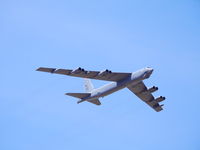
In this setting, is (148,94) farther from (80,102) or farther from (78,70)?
(78,70)

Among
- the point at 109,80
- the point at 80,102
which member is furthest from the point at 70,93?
the point at 109,80

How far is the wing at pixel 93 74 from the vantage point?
2325 inches

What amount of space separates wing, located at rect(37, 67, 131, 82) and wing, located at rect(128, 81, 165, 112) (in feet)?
15.8

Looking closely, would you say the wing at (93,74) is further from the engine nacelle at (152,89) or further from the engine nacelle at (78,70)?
the engine nacelle at (152,89)

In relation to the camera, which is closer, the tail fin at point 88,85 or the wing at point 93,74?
the wing at point 93,74

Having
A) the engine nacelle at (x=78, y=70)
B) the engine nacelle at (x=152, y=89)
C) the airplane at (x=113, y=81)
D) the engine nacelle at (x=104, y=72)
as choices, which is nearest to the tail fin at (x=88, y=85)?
the airplane at (x=113, y=81)

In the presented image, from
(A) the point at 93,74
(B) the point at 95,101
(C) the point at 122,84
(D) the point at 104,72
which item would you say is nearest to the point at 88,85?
(B) the point at 95,101

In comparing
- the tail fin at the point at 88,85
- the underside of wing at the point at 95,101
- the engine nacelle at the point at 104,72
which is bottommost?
the engine nacelle at the point at 104,72

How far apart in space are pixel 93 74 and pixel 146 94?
38.3ft

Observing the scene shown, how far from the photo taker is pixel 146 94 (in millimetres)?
69375

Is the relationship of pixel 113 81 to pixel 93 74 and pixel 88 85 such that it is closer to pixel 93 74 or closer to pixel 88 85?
pixel 93 74

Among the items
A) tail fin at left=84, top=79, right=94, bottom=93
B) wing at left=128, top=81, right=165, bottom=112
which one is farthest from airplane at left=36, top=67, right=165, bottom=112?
tail fin at left=84, top=79, right=94, bottom=93

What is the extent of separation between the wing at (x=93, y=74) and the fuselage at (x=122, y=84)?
0.69 metres

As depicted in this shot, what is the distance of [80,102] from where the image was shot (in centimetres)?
6575
